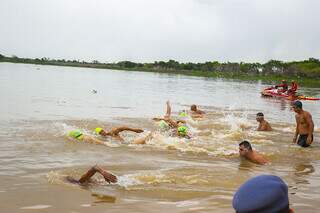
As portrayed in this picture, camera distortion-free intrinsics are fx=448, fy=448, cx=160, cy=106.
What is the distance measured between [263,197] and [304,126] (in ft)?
40.0

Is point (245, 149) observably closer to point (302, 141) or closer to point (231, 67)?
point (302, 141)

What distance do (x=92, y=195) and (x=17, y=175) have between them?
1.98 meters

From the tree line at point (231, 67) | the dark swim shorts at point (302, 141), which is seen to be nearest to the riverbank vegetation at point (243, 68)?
the tree line at point (231, 67)

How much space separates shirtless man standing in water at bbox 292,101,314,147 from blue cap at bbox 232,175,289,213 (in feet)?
38.2

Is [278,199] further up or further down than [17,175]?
further up

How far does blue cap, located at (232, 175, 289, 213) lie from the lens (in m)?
1.86

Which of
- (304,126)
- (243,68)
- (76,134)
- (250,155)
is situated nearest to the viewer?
(250,155)

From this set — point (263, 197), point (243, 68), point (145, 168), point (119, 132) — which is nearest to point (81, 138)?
point (119, 132)

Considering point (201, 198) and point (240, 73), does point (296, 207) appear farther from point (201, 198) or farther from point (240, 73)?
point (240, 73)

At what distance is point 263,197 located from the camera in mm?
1863

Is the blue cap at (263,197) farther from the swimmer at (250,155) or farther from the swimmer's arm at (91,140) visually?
the swimmer's arm at (91,140)

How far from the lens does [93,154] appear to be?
36.3ft

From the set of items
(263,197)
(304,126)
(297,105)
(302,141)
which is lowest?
(302,141)

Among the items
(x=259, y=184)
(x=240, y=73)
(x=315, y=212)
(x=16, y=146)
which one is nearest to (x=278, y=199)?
(x=259, y=184)
